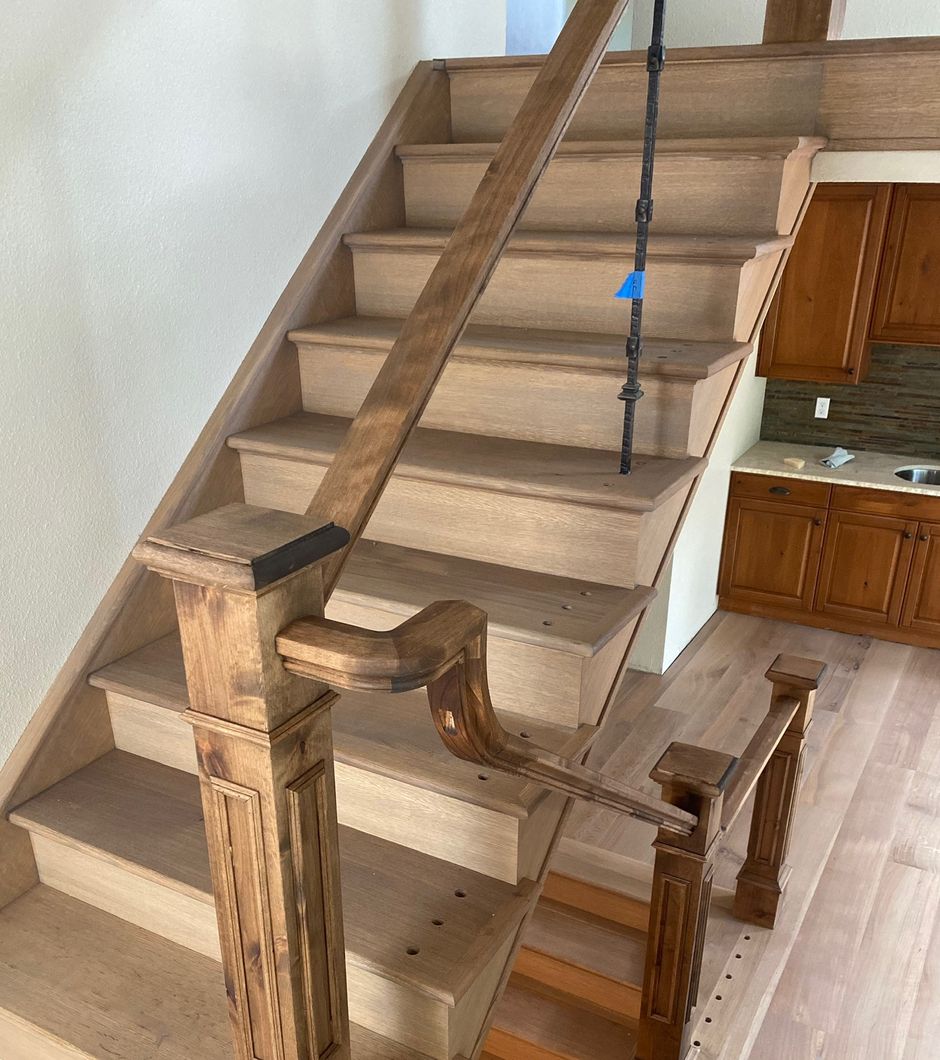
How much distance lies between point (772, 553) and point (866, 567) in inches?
19.0

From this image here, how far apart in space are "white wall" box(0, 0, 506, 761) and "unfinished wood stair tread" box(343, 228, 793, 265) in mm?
237

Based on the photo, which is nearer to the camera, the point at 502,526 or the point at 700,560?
the point at 502,526

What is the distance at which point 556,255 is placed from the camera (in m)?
2.11

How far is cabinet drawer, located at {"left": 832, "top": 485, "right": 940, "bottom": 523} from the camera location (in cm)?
459

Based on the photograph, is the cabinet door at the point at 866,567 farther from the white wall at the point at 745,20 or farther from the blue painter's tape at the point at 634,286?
the blue painter's tape at the point at 634,286

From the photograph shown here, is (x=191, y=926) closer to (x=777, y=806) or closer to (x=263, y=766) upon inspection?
(x=263, y=766)

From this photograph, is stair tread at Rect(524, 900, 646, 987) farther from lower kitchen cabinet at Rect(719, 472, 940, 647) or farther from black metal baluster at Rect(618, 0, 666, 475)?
lower kitchen cabinet at Rect(719, 472, 940, 647)

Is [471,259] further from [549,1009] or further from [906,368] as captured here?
[906,368]

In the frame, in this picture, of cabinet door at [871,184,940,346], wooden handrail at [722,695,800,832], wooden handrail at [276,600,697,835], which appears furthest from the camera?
cabinet door at [871,184,940,346]

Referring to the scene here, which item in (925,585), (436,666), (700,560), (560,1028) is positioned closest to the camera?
(436,666)

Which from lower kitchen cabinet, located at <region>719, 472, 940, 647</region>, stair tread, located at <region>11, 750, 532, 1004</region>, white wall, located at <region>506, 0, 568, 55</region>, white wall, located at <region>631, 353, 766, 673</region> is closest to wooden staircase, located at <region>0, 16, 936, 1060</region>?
stair tread, located at <region>11, 750, 532, 1004</region>

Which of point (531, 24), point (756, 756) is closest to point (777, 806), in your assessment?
point (756, 756)

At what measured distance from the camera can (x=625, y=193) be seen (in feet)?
7.36

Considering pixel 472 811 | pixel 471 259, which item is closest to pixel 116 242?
pixel 471 259
